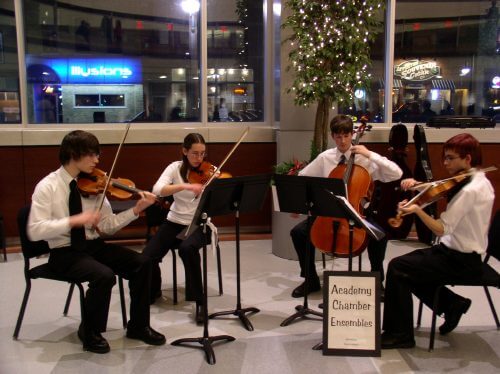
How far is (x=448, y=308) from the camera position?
3006 millimetres

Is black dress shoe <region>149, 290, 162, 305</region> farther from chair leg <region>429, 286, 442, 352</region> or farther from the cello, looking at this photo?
chair leg <region>429, 286, 442, 352</region>

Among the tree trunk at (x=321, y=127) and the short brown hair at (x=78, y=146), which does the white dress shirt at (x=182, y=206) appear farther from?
the tree trunk at (x=321, y=127)

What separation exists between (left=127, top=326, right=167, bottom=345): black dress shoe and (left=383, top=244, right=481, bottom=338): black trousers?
1.25 metres

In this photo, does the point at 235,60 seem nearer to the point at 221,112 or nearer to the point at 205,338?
the point at 221,112

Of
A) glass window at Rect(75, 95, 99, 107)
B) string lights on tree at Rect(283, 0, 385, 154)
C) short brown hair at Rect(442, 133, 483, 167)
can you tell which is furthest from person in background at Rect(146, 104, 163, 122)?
short brown hair at Rect(442, 133, 483, 167)

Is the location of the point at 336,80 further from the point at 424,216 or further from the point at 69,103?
the point at 69,103

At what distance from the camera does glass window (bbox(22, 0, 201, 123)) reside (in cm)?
544

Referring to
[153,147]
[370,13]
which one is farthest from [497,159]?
[153,147]

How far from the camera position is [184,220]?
3580mm

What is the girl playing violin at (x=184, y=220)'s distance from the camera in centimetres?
329

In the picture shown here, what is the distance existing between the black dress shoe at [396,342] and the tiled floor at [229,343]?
0.04 m

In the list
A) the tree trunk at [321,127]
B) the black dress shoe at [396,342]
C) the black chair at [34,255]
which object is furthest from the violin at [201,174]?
the tree trunk at [321,127]

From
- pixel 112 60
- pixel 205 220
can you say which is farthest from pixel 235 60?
pixel 205 220

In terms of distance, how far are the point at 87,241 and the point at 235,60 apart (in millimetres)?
3399
